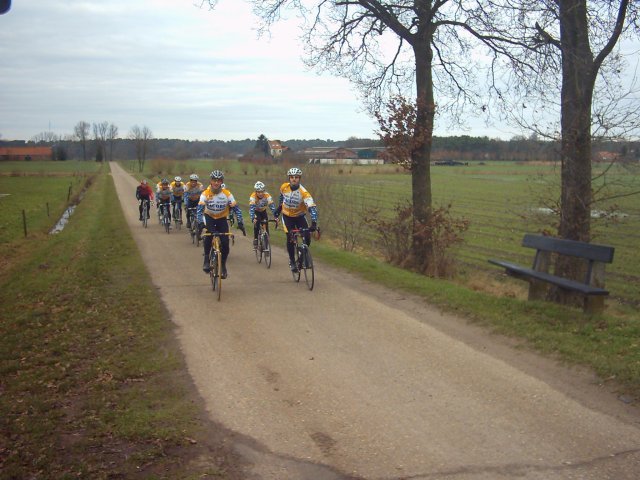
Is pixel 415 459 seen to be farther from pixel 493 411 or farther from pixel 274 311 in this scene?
pixel 274 311

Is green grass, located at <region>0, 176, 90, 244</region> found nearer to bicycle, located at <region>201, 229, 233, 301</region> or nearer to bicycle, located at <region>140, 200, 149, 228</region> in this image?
bicycle, located at <region>140, 200, 149, 228</region>

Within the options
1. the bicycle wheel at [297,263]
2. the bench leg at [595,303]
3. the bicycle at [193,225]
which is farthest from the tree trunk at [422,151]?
the bench leg at [595,303]

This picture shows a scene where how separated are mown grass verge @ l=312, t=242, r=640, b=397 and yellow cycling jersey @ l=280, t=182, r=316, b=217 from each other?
2.41 metres

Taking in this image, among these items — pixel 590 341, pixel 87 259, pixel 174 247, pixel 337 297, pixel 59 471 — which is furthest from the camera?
pixel 174 247

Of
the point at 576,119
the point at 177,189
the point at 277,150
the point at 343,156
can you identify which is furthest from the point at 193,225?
the point at 277,150

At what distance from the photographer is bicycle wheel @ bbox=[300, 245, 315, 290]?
1160 cm

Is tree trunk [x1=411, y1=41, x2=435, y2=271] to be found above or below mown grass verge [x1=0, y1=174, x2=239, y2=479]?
above

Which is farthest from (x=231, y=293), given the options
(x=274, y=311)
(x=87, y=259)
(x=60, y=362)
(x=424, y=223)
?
(x=87, y=259)

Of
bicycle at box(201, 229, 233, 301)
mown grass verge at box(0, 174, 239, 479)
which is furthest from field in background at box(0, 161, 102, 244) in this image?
bicycle at box(201, 229, 233, 301)

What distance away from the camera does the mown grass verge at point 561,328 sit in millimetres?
6699

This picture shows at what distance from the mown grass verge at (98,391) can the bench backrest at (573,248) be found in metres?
5.47

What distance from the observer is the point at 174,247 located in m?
18.5

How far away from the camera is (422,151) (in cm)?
1538

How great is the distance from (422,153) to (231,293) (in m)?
6.41
